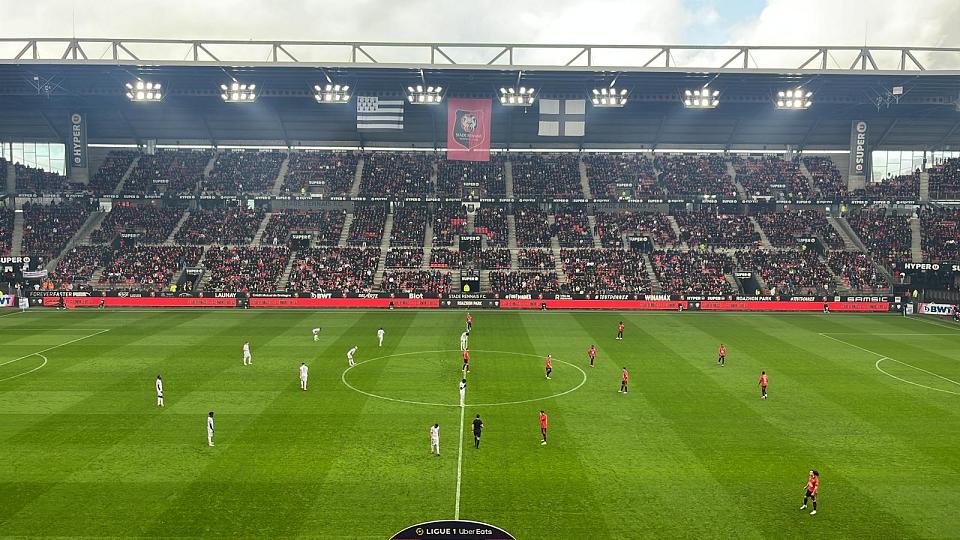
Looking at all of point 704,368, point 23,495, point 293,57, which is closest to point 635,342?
point 704,368

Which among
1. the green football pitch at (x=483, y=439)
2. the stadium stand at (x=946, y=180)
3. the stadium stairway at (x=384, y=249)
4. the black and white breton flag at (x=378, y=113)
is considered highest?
the black and white breton flag at (x=378, y=113)

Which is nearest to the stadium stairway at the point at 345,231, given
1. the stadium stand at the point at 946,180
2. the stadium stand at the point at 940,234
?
the stadium stand at the point at 940,234

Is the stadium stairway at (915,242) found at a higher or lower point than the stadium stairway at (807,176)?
lower

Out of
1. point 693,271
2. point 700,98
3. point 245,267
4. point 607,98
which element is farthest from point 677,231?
point 245,267

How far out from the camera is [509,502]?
1716 cm

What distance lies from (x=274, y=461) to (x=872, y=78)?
63.3m

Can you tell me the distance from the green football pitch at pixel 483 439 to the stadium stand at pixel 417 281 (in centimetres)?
1788

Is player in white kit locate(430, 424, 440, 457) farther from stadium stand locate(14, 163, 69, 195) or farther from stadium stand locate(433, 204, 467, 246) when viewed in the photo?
stadium stand locate(14, 163, 69, 195)

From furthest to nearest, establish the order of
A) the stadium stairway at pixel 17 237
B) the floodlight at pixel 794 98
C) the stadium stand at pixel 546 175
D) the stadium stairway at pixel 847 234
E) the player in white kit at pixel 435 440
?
the stadium stand at pixel 546 175 < the stadium stairway at pixel 847 234 < the stadium stairway at pixel 17 237 < the floodlight at pixel 794 98 < the player in white kit at pixel 435 440

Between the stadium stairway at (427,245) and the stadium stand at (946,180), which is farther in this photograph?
the stadium stand at (946,180)

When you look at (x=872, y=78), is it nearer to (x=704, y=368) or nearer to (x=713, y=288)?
(x=713, y=288)

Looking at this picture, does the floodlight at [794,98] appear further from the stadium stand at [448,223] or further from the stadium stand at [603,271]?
the stadium stand at [448,223]

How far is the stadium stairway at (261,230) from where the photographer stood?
6969cm

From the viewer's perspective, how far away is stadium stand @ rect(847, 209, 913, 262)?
65363mm
